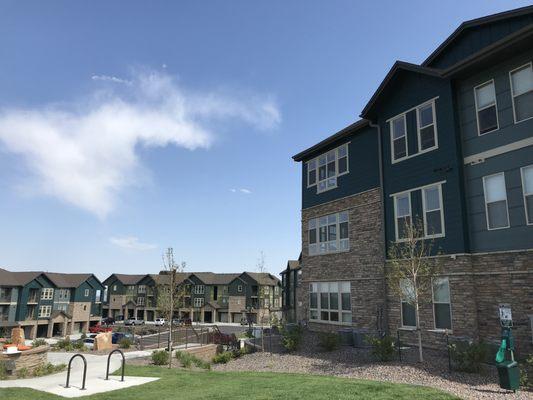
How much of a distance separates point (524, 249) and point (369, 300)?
737 centimetres

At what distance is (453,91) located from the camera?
16.6m

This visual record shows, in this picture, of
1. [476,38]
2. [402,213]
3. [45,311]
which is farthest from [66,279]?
[476,38]

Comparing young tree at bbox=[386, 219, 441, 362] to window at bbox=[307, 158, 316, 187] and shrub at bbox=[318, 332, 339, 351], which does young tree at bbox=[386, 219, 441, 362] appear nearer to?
shrub at bbox=[318, 332, 339, 351]

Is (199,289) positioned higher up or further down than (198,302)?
higher up

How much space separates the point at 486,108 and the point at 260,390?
12.6m

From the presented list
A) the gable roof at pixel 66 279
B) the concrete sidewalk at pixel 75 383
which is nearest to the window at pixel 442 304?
the concrete sidewalk at pixel 75 383

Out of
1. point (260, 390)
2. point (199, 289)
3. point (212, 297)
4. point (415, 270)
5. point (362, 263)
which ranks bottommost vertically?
point (260, 390)

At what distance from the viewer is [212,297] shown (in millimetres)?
91000

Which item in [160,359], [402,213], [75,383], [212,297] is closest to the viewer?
[75,383]

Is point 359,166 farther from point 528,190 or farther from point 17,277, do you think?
point 17,277

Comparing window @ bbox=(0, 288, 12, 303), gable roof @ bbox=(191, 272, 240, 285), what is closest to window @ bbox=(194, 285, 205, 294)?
gable roof @ bbox=(191, 272, 240, 285)

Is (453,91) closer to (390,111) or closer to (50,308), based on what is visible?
(390,111)

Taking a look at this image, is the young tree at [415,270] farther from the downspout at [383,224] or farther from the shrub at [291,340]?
the shrub at [291,340]

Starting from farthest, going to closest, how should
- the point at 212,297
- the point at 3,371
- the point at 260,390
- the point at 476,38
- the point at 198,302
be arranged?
the point at 198,302
the point at 212,297
the point at 476,38
the point at 3,371
the point at 260,390
